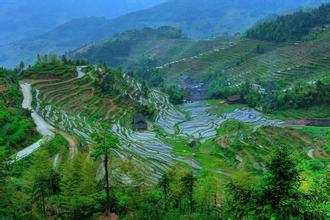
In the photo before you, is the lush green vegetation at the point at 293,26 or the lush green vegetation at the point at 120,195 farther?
the lush green vegetation at the point at 293,26

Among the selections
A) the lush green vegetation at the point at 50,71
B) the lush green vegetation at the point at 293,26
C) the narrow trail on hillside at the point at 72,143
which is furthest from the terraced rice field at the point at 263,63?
the narrow trail on hillside at the point at 72,143

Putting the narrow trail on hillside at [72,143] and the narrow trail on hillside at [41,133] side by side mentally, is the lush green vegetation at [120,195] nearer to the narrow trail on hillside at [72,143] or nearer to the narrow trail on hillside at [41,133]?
the narrow trail on hillside at [41,133]

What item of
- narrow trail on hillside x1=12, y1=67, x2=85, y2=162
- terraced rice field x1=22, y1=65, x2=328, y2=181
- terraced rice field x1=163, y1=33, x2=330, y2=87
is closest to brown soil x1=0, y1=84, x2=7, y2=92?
narrow trail on hillside x1=12, y1=67, x2=85, y2=162

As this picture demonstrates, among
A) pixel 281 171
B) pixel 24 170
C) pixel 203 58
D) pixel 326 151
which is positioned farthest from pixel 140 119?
pixel 203 58

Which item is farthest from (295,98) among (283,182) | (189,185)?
(283,182)

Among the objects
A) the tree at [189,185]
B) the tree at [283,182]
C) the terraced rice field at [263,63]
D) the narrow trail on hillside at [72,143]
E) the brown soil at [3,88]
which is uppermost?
the tree at [283,182]

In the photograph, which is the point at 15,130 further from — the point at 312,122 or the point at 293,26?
the point at 293,26

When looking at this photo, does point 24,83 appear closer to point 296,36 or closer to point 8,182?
point 8,182

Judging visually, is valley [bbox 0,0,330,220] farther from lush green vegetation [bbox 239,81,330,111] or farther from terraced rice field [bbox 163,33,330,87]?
terraced rice field [bbox 163,33,330,87]
